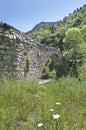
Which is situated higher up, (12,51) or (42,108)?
(12,51)

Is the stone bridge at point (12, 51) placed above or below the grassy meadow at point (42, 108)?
above

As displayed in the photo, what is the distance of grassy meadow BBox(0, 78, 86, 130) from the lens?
4.46 m

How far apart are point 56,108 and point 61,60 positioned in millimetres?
25408

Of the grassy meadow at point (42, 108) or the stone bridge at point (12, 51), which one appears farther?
the stone bridge at point (12, 51)

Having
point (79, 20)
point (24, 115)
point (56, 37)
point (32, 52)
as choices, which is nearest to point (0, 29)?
point (32, 52)

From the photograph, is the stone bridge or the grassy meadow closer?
the grassy meadow

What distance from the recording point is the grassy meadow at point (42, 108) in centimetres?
446

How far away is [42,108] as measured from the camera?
5.36m

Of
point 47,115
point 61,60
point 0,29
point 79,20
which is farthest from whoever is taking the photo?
point 79,20

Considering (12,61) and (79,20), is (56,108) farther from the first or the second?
(79,20)

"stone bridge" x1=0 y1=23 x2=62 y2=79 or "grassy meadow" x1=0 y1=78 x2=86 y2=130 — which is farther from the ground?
"stone bridge" x1=0 y1=23 x2=62 y2=79

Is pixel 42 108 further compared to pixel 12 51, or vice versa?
pixel 12 51

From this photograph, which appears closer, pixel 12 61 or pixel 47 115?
pixel 47 115

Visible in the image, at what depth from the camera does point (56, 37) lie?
313 feet
